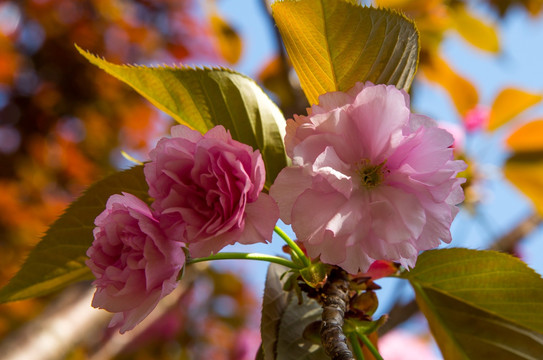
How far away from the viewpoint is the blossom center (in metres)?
0.36

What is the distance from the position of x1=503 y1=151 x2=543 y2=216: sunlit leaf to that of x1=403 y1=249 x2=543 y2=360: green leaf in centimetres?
64

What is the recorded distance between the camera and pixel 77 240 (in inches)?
17.7

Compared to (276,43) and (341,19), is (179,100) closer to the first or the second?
(341,19)

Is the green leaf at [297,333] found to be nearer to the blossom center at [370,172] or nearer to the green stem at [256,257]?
the green stem at [256,257]

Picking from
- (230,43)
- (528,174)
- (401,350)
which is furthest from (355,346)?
(230,43)

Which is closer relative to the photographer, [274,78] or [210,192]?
[210,192]

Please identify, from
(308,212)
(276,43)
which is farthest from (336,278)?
(276,43)

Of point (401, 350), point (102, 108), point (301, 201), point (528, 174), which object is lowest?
point (102, 108)

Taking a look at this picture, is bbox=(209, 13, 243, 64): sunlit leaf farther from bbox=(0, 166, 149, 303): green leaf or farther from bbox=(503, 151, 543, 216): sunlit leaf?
bbox=(0, 166, 149, 303): green leaf

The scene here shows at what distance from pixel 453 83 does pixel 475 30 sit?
289 mm

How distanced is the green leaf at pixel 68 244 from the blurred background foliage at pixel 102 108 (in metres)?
0.93

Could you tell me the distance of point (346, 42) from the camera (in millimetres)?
408

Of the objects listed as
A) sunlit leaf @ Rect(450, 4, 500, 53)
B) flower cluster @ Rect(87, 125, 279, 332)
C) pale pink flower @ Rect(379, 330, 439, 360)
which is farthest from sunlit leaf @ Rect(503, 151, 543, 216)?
flower cluster @ Rect(87, 125, 279, 332)

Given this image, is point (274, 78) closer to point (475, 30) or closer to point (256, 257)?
point (475, 30)
